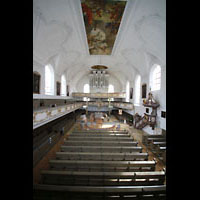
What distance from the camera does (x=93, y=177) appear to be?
11.3 feet

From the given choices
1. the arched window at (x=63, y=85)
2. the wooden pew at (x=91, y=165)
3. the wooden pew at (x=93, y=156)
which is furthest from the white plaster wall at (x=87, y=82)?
the wooden pew at (x=91, y=165)

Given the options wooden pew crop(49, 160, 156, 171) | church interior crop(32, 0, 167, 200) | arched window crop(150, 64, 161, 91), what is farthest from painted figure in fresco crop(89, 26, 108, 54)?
wooden pew crop(49, 160, 156, 171)

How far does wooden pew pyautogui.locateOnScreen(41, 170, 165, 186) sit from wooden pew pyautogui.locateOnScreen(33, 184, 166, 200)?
0.47 metres

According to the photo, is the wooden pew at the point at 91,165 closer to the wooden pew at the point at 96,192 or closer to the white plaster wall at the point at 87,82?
the wooden pew at the point at 96,192

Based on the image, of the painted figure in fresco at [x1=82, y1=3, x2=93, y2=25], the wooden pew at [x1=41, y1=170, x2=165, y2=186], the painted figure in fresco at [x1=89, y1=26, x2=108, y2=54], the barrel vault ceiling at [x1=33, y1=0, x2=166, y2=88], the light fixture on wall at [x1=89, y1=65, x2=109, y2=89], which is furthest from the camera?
the light fixture on wall at [x1=89, y1=65, x2=109, y2=89]

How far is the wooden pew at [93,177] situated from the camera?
3342 mm

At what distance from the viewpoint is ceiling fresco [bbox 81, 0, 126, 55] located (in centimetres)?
546

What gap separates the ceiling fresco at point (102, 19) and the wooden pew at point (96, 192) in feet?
27.4

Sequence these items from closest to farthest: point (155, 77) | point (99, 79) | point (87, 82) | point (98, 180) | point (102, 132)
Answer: point (98, 180)
point (102, 132)
point (155, 77)
point (99, 79)
point (87, 82)

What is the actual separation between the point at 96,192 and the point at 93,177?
0.81m

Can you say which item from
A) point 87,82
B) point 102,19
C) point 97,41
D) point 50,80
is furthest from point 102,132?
point 87,82

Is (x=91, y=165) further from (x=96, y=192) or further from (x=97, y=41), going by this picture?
(x=97, y=41)

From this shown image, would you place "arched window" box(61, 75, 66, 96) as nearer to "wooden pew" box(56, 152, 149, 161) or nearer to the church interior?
the church interior
